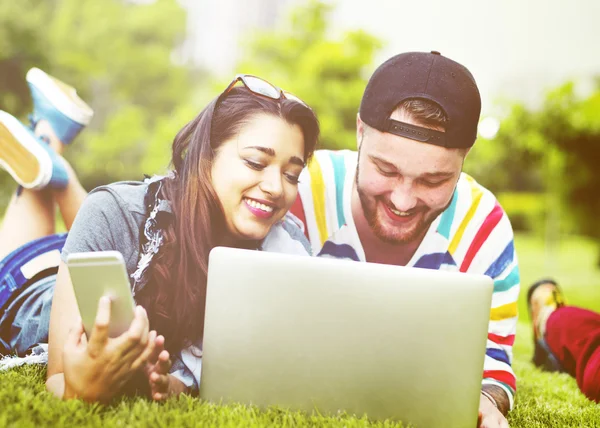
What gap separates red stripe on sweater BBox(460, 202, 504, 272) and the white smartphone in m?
1.10

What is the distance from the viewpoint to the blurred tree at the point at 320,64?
8.06ft

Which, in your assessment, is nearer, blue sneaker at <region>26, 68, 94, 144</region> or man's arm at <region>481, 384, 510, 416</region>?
man's arm at <region>481, 384, 510, 416</region>

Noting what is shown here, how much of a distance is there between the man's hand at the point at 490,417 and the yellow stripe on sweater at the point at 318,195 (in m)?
0.71

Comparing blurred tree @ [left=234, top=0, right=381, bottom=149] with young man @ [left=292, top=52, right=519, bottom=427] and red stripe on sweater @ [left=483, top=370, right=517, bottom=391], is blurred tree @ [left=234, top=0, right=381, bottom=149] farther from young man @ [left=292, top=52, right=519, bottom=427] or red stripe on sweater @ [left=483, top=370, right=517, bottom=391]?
red stripe on sweater @ [left=483, top=370, right=517, bottom=391]

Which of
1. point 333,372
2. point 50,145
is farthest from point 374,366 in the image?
point 50,145

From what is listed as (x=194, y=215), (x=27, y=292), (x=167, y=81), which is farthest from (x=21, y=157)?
(x=167, y=81)

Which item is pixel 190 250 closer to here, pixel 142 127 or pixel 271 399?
pixel 271 399

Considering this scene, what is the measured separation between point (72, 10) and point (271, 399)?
2290 millimetres

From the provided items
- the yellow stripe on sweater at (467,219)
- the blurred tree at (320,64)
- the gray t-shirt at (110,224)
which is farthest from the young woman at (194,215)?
the blurred tree at (320,64)

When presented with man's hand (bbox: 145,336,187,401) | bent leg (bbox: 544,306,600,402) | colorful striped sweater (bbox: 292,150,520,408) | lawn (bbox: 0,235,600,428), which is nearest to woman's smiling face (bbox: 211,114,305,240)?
colorful striped sweater (bbox: 292,150,520,408)

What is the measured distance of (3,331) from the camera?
5.79 ft

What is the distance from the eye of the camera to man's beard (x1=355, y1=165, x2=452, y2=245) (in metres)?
1.80

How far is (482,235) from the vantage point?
1838 millimetres

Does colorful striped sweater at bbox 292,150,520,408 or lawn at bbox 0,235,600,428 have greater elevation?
colorful striped sweater at bbox 292,150,520,408
